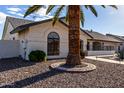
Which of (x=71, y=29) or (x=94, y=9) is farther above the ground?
(x=94, y=9)

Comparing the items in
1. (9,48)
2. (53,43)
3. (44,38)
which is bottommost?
(9,48)

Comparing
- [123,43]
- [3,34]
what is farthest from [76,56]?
[123,43]

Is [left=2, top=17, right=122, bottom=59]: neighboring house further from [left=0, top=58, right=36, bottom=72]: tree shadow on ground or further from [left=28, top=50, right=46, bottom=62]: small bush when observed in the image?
[left=0, top=58, right=36, bottom=72]: tree shadow on ground

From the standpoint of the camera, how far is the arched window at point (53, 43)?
19.9m

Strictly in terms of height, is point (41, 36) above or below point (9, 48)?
above

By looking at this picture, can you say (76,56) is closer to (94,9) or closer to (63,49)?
(94,9)

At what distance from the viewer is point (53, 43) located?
2036 centimetres

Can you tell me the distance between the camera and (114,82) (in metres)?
9.19

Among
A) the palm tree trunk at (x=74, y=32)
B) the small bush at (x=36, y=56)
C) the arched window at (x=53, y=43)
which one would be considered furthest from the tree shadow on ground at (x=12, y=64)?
the arched window at (x=53, y=43)

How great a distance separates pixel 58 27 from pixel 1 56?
25.7 feet

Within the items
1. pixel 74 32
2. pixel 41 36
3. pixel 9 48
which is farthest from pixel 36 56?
pixel 74 32

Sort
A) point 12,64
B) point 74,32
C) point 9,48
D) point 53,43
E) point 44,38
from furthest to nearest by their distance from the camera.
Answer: point 9,48, point 53,43, point 44,38, point 12,64, point 74,32

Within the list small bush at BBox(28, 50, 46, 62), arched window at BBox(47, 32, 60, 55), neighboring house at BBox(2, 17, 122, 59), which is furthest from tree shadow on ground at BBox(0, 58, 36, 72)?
arched window at BBox(47, 32, 60, 55)

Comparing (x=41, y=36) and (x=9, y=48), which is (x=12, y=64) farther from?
(x=9, y=48)
